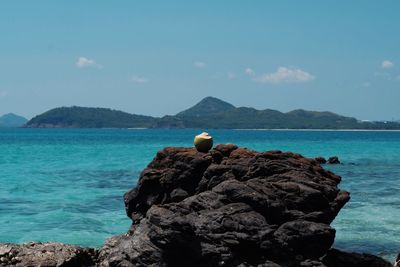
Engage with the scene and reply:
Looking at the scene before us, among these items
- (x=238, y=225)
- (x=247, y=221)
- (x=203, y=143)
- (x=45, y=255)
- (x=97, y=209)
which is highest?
(x=203, y=143)

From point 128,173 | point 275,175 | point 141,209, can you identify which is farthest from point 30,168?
point 275,175

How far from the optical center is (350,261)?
59.1 ft

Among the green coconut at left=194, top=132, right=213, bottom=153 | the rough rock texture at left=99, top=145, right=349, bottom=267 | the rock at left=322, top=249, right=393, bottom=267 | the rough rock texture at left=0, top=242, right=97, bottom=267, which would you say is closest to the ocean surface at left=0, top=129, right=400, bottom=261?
the rock at left=322, top=249, right=393, bottom=267

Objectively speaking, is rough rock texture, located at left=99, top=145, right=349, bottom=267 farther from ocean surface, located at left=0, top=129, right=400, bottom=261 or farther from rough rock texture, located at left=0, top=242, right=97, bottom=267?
ocean surface, located at left=0, top=129, right=400, bottom=261

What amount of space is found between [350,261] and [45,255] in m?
9.66

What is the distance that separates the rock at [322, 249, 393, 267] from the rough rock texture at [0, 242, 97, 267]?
25.8 ft

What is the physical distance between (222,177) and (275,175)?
1.81 m

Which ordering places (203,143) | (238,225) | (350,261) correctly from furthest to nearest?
(203,143) < (350,261) < (238,225)

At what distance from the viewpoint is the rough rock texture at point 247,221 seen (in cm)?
1675

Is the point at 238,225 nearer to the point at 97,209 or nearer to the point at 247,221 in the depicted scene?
the point at 247,221

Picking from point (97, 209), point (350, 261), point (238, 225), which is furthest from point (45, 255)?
point (97, 209)

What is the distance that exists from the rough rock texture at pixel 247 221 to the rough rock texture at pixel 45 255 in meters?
0.86

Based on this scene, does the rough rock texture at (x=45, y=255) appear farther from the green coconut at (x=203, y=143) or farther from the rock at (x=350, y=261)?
the rock at (x=350, y=261)

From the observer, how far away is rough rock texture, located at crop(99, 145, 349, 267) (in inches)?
659
